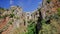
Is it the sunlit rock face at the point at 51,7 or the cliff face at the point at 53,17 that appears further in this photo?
the sunlit rock face at the point at 51,7

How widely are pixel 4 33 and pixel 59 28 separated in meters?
23.3

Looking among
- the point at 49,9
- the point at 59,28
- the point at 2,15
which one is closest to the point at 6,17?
the point at 2,15

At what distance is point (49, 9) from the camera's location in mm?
35469

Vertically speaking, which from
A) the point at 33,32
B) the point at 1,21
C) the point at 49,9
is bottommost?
the point at 33,32

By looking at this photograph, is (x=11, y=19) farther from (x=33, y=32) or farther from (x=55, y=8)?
(x=55, y=8)

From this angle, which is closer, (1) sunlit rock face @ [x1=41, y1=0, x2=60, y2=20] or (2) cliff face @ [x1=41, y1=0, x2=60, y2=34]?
(2) cliff face @ [x1=41, y1=0, x2=60, y2=34]

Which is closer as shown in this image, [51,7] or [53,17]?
[53,17]

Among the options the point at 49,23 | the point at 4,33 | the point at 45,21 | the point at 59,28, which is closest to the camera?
the point at 59,28

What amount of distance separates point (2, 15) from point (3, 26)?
632 centimetres

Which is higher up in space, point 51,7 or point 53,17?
point 51,7

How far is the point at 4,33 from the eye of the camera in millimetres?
49188

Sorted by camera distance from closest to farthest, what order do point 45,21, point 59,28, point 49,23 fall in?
point 59,28
point 49,23
point 45,21

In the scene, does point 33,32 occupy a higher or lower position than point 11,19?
lower

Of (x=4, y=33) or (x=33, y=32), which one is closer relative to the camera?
(x=4, y=33)
